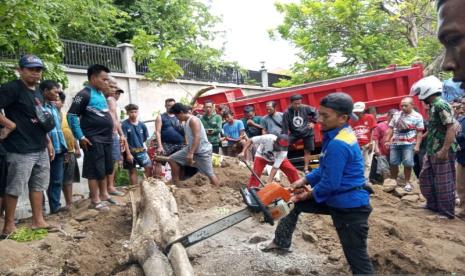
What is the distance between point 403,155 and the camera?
22.4ft

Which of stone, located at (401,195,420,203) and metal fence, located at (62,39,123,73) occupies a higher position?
metal fence, located at (62,39,123,73)

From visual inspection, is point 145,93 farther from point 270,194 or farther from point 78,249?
point 270,194

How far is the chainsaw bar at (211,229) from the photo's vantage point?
3461mm

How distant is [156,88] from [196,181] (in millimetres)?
7133

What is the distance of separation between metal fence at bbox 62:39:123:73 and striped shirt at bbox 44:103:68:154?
5269 millimetres

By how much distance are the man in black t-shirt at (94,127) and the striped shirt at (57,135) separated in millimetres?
651

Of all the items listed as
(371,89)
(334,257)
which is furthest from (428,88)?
(371,89)

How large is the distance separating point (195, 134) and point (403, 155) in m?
3.41

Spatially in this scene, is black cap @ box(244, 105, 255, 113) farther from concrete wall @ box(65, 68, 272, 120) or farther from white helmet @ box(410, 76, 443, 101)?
white helmet @ box(410, 76, 443, 101)

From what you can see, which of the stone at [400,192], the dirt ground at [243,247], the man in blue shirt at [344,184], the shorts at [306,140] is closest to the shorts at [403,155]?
the stone at [400,192]

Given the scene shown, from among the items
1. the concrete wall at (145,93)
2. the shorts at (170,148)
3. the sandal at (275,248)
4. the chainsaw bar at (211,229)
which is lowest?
the sandal at (275,248)

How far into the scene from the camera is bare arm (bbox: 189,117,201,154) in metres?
6.31

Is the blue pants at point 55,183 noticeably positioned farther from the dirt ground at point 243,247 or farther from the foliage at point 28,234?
the foliage at point 28,234

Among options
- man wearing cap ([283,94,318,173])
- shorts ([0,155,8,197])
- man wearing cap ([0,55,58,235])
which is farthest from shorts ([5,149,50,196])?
man wearing cap ([283,94,318,173])
